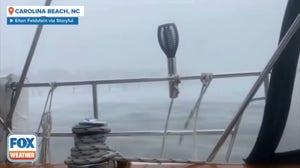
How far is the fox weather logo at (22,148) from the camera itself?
207cm

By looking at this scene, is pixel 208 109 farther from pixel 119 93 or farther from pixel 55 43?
pixel 55 43

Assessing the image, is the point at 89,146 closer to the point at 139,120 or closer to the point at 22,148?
the point at 22,148

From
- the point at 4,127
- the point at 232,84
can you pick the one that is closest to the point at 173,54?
the point at 232,84

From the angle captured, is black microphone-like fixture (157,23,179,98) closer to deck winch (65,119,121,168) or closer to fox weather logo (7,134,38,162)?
deck winch (65,119,121,168)

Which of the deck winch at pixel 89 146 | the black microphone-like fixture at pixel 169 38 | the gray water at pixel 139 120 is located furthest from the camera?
the gray water at pixel 139 120

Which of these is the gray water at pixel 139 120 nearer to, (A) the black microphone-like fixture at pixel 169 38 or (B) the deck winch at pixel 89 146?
(A) the black microphone-like fixture at pixel 169 38

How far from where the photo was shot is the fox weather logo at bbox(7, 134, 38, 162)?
6.78ft

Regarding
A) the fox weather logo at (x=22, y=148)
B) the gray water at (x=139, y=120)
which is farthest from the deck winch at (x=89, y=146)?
the gray water at (x=139, y=120)

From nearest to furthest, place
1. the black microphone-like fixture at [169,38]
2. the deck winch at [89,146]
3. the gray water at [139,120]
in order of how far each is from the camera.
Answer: the deck winch at [89,146] → the black microphone-like fixture at [169,38] → the gray water at [139,120]

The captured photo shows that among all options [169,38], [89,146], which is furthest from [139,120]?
[89,146]

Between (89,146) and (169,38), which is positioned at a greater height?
(169,38)

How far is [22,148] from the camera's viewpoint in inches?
82.8

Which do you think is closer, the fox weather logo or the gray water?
the fox weather logo

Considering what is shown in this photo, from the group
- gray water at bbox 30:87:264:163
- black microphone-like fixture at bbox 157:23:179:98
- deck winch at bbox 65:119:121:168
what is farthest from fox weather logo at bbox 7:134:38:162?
black microphone-like fixture at bbox 157:23:179:98
